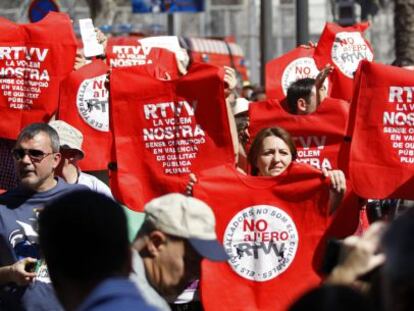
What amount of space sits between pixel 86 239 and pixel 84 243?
1 centimetres

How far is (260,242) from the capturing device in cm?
714

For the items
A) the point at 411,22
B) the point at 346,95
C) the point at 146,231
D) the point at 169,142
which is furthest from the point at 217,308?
the point at 411,22

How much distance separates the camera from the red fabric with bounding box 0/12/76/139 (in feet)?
30.8

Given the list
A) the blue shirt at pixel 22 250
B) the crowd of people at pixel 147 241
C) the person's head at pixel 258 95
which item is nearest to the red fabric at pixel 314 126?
the crowd of people at pixel 147 241

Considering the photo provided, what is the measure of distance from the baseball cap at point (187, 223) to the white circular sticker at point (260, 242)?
6.99ft

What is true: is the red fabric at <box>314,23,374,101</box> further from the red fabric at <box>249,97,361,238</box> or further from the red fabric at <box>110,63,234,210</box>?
the red fabric at <box>110,63,234,210</box>

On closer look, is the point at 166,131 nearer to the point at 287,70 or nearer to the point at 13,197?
the point at 13,197

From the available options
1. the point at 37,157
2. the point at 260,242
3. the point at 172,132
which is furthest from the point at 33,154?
the point at 260,242

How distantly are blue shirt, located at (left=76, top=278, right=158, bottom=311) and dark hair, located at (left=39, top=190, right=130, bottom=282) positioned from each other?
0.06m

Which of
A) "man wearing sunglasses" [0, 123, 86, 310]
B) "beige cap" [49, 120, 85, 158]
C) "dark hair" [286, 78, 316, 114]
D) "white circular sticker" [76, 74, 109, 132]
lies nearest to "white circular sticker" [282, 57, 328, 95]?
"dark hair" [286, 78, 316, 114]

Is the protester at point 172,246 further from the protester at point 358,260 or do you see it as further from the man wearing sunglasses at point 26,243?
the man wearing sunglasses at point 26,243

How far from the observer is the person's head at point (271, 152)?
296 inches

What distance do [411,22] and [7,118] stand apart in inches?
419

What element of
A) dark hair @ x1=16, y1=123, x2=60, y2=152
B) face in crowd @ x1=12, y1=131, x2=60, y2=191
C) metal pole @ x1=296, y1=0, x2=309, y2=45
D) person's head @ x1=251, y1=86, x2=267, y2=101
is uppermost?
dark hair @ x1=16, y1=123, x2=60, y2=152
